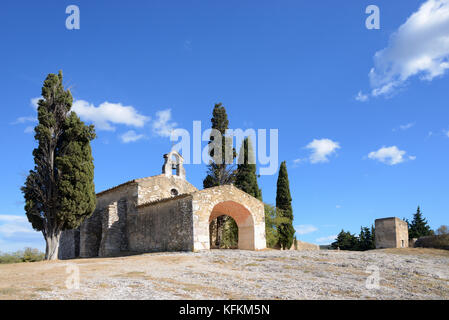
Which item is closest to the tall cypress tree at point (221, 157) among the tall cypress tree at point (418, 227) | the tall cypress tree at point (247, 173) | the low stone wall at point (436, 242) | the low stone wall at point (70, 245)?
the tall cypress tree at point (247, 173)

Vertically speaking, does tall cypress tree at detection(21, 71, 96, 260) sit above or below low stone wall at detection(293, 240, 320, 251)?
above

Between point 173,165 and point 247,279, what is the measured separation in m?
17.2

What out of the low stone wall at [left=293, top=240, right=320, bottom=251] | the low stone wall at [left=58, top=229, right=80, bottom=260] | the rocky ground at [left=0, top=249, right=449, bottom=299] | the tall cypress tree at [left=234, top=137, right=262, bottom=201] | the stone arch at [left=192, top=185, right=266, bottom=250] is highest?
the tall cypress tree at [left=234, top=137, right=262, bottom=201]

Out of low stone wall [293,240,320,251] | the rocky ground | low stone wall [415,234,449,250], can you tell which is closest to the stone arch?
the rocky ground

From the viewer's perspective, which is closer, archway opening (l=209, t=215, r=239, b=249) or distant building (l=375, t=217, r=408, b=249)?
archway opening (l=209, t=215, r=239, b=249)

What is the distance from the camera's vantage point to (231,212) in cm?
2264

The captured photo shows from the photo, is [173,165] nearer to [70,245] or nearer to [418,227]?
[70,245]

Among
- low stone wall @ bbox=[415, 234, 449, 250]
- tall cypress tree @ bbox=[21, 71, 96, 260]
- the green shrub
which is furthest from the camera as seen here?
the green shrub

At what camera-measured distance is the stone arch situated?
62.0 feet

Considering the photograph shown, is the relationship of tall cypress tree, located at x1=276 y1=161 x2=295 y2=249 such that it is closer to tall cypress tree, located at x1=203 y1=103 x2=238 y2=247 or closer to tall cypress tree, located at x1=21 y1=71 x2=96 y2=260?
tall cypress tree, located at x1=203 y1=103 x2=238 y2=247

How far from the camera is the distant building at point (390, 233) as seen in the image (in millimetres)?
30480

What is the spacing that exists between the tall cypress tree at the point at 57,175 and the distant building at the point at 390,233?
909 inches

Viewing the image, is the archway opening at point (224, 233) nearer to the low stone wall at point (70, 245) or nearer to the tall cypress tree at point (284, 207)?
the tall cypress tree at point (284, 207)
